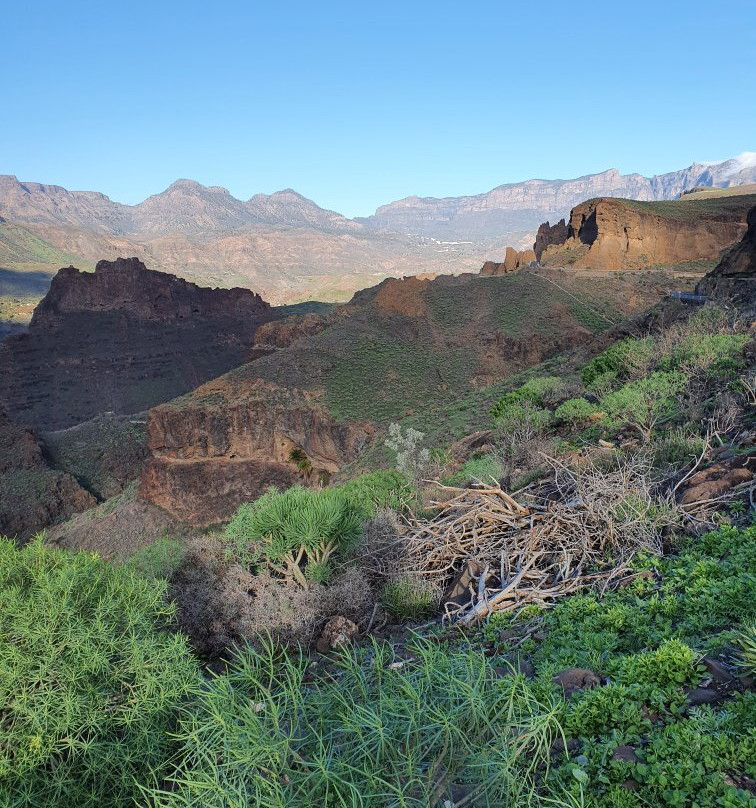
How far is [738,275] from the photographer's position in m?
23.4

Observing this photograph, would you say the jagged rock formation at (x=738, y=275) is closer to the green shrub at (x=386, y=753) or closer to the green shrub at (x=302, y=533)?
the green shrub at (x=302, y=533)

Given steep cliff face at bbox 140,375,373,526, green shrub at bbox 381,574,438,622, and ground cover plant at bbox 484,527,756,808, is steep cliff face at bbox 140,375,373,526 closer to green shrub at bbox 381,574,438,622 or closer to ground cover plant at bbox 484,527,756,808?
green shrub at bbox 381,574,438,622

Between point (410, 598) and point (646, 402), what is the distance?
6741mm

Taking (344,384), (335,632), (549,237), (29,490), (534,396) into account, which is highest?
(549,237)

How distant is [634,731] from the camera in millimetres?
2611

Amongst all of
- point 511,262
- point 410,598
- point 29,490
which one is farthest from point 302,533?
point 511,262

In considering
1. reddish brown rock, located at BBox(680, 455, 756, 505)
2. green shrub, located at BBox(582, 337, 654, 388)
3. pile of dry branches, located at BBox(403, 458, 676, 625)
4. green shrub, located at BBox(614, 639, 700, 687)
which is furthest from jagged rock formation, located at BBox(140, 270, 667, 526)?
green shrub, located at BBox(614, 639, 700, 687)

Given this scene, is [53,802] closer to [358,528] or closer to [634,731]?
[634,731]

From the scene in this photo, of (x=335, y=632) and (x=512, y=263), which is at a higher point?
(x=512, y=263)

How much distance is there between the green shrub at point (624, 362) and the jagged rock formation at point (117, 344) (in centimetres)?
6464

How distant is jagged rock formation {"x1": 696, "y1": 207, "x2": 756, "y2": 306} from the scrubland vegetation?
15.8 metres

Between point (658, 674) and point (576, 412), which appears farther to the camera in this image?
point (576, 412)

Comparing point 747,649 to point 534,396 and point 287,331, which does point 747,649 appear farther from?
point 287,331

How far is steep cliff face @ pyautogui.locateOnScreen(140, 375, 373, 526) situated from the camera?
120ft
